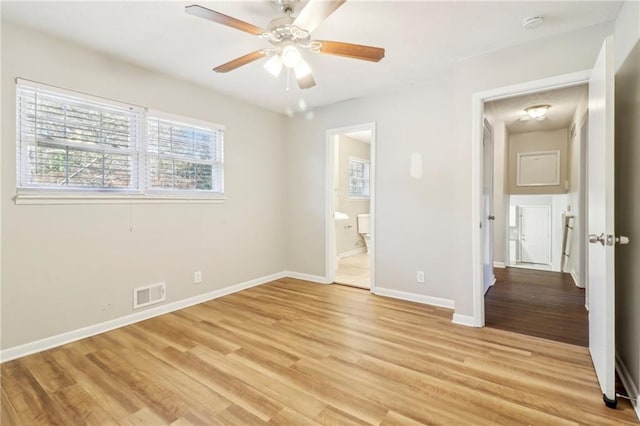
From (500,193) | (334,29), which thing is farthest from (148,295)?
(500,193)

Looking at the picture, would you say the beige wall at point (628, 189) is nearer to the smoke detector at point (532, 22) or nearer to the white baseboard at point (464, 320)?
the smoke detector at point (532, 22)

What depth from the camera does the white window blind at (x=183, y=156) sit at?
319cm

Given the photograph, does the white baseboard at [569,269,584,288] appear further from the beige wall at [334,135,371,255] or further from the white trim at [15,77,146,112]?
the white trim at [15,77,146,112]

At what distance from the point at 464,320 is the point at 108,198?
357 cm

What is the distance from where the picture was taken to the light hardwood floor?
165cm

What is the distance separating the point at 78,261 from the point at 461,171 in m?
3.61

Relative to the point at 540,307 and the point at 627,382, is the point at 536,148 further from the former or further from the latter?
the point at 627,382

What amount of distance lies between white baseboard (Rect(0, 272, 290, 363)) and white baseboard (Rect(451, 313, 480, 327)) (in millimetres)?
2664

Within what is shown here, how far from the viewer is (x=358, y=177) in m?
7.25

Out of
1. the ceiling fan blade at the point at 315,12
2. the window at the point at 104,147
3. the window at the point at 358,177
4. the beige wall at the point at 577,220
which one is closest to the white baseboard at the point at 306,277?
the window at the point at 104,147

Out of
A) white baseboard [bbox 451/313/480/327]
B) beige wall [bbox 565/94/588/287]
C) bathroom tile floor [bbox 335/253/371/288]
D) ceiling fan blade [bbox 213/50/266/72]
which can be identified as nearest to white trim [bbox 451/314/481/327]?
white baseboard [bbox 451/313/480/327]

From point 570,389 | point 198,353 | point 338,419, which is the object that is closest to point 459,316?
point 570,389

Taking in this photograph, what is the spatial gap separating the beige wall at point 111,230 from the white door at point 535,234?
17.3 ft

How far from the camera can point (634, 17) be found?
71.6 inches
